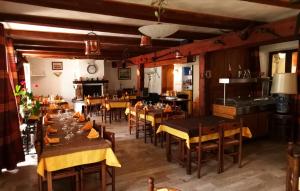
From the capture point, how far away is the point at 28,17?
12.3ft

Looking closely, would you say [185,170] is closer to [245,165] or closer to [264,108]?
[245,165]

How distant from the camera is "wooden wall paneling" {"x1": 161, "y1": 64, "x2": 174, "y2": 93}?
11680mm

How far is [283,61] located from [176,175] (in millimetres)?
5093

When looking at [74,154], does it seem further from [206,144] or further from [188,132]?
[206,144]

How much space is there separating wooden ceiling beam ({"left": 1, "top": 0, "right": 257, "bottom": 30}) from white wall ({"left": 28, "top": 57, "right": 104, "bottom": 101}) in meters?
8.51

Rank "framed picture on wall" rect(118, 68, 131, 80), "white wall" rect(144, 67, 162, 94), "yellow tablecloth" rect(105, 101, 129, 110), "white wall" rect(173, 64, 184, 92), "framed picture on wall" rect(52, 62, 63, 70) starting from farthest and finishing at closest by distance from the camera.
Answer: "framed picture on wall" rect(118, 68, 131, 80) → "white wall" rect(144, 67, 162, 94) → "framed picture on wall" rect(52, 62, 63, 70) → "white wall" rect(173, 64, 184, 92) → "yellow tablecloth" rect(105, 101, 129, 110)

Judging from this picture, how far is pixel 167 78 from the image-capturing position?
1182 cm

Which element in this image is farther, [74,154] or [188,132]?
[188,132]

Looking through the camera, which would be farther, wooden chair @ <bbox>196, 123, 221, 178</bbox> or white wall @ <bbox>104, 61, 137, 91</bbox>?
white wall @ <bbox>104, 61, 137, 91</bbox>

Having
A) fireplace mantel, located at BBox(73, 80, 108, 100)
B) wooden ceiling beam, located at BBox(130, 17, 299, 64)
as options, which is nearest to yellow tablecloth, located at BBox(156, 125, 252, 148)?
wooden ceiling beam, located at BBox(130, 17, 299, 64)

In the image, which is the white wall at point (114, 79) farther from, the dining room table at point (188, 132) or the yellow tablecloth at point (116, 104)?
the dining room table at point (188, 132)

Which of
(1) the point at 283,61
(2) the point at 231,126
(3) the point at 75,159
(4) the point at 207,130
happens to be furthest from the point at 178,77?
(3) the point at 75,159

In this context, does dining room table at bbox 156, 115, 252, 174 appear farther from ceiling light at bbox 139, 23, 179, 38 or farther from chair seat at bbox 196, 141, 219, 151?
ceiling light at bbox 139, 23, 179, 38

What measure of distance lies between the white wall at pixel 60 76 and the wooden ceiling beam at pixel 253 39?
235 inches
